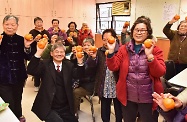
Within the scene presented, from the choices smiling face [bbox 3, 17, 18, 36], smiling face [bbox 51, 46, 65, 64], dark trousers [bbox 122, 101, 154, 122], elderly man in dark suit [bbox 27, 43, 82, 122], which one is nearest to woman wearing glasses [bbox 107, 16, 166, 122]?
dark trousers [bbox 122, 101, 154, 122]

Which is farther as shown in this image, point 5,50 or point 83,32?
point 83,32

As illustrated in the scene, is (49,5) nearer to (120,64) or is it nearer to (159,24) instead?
(159,24)

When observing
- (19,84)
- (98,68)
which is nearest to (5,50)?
(19,84)

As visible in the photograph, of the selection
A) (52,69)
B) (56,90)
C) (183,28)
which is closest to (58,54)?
(52,69)

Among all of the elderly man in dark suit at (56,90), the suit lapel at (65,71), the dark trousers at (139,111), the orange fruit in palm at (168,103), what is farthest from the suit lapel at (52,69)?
the orange fruit in palm at (168,103)

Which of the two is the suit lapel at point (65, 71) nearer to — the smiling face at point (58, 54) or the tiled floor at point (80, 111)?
the smiling face at point (58, 54)

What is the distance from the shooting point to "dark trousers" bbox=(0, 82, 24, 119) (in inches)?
94.6

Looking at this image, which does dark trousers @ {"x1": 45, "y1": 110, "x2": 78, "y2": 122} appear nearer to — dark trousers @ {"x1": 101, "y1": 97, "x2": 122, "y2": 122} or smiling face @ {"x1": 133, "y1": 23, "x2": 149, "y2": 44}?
dark trousers @ {"x1": 101, "y1": 97, "x2": 122, "y2": 122}

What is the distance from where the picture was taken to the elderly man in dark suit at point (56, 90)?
2215 mm

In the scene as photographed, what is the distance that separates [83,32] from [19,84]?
9.47 feet

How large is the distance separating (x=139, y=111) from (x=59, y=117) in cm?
88

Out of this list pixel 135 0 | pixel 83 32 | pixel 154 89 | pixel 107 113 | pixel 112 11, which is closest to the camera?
pixel 154 89

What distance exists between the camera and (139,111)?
6.55 feet

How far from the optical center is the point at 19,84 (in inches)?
101
